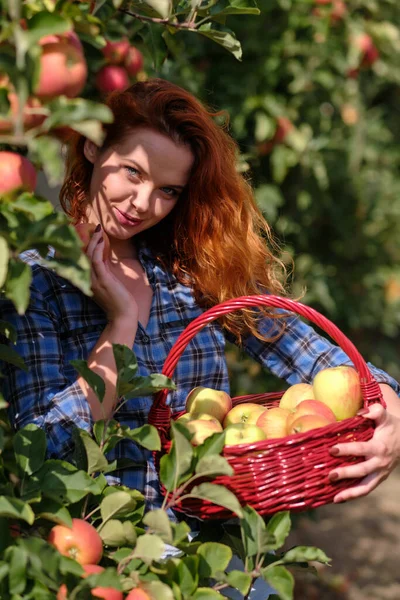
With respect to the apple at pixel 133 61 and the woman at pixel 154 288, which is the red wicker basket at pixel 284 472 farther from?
the apple at pixel 133 61

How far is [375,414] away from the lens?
1.38 metres

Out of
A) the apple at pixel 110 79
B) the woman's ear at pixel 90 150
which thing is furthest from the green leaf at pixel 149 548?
the apple at pixel 110 79

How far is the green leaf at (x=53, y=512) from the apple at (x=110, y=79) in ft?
3.79

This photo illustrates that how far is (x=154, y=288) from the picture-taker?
1.73 meters

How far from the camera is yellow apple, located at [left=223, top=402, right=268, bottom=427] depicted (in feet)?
4.90

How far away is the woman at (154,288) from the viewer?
138 cm

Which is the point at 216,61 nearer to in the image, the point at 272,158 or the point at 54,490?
the point at 272,158

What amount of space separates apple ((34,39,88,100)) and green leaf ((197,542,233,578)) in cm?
62

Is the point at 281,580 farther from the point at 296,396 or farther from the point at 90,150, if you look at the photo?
the point at 90,150

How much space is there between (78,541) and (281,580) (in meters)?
0.27

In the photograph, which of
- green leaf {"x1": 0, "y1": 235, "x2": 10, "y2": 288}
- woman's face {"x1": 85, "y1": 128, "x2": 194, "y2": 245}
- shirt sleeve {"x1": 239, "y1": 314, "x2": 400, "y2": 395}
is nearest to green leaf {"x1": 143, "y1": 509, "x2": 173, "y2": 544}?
green leaf {"x1": 0, "y1": 235, "x2": 10, "y2": 288}

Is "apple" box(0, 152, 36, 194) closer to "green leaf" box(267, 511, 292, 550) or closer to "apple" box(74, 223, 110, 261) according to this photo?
"apple" box(74, 223, 110, 261)

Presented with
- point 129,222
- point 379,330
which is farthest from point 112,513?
point 379,330

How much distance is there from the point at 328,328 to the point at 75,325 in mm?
454
